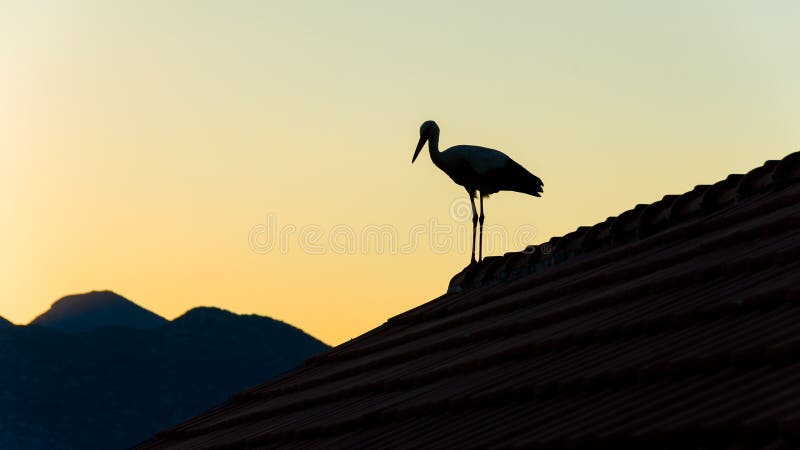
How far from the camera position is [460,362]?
6160 millimetres

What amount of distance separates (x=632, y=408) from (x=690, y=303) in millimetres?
1099

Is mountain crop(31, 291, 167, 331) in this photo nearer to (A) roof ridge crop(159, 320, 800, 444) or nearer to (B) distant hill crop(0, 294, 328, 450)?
(B) distant hill crop(0, 294, 328, 450)

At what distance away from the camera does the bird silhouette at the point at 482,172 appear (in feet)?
41.7

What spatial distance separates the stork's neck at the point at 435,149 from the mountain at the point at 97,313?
4767 inches

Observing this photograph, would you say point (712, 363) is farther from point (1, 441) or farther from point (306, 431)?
point (1, 441)

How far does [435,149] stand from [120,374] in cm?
9508

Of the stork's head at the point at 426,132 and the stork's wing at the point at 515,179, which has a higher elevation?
the stork's head at the point at 426,132

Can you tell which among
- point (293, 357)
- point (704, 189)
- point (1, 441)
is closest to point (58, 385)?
point (1, 441)

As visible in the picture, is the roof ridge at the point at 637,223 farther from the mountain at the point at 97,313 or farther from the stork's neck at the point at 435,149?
the mountain at the point at 97,313

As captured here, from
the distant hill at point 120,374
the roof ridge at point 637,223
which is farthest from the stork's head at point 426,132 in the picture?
the distant hill at point 120,374

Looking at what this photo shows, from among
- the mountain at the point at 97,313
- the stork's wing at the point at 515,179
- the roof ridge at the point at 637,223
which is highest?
the mountain at the point at 97,313

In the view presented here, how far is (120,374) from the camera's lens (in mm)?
105250

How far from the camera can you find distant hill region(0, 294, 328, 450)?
321 ft

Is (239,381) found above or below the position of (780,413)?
above
